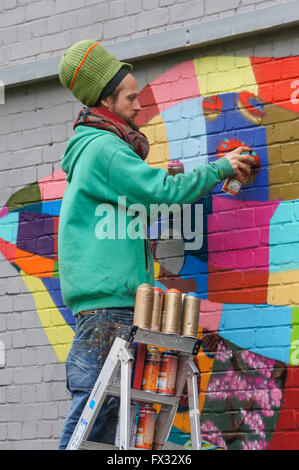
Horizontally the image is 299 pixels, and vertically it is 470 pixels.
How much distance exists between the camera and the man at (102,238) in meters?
4.08

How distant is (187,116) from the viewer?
5.22 metres

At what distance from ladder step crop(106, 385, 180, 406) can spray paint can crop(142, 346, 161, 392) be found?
3cm

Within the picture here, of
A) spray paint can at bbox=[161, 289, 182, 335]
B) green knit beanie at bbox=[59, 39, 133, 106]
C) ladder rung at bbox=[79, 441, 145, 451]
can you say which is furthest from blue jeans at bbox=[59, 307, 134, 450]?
green knit beanie at bbox=[59, 39, 133, 106]

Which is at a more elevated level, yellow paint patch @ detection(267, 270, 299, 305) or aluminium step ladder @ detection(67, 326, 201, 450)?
yellow paint patch @ detection(267, 270, 299, 305)

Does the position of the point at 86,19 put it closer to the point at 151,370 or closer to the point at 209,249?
the point at 209,249

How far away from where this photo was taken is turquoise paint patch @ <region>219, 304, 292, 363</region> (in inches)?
186

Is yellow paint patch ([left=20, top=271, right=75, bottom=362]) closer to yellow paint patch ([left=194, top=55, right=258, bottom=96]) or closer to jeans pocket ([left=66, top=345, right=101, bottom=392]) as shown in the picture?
jeans pocket ([left=66, top=345, right=101, bottom=392])

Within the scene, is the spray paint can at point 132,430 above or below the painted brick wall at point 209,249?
below

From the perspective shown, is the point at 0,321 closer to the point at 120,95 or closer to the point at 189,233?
the point at 189,233

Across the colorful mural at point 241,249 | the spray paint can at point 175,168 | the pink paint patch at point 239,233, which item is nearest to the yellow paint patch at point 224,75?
the colorful mural at point 241,249

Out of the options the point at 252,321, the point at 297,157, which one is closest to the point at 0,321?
the point at 252,321

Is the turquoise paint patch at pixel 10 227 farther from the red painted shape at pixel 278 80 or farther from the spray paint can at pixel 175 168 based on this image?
the red painted shape at pixel 278 80

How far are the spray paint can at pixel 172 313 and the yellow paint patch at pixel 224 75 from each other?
4.98 feet

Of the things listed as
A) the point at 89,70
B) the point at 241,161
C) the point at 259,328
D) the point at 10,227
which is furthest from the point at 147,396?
the point at 10,227
